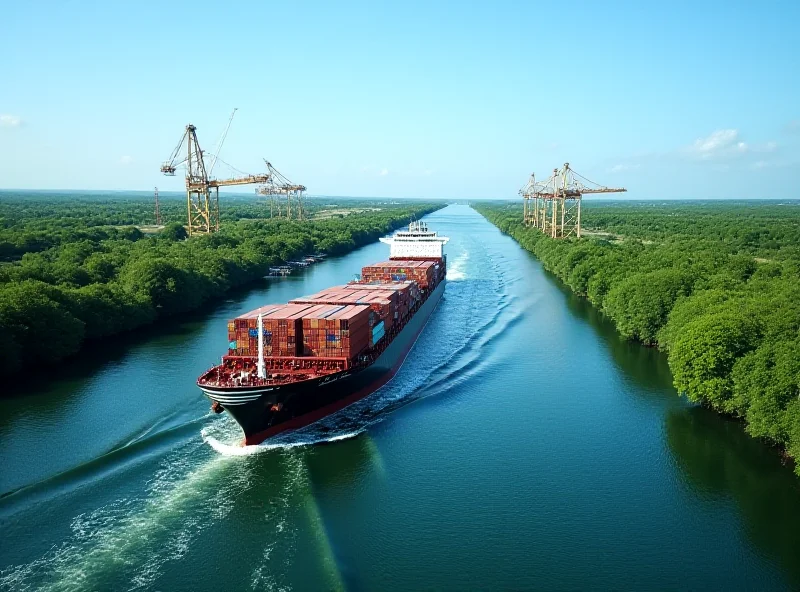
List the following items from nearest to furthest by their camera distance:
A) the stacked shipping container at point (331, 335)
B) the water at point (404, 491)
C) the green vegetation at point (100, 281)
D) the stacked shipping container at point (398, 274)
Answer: the water at point (404, 491) < the stacked shipping container at point (331, 335) < the green vegetation at point (100, 281) < the stacked shipping container at point (398, 274)

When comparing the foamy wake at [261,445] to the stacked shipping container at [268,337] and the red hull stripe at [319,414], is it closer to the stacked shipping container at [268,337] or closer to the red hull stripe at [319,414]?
the red hull stripe at [319,414]

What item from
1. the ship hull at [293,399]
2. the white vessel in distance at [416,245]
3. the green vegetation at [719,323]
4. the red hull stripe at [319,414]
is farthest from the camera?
the white vessel in distance at [416,245]

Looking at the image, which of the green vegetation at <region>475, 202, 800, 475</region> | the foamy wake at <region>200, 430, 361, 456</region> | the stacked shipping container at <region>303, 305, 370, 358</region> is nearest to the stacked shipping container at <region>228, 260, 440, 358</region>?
the stacked shipping container at <region>303, 305, 370, 358</region>

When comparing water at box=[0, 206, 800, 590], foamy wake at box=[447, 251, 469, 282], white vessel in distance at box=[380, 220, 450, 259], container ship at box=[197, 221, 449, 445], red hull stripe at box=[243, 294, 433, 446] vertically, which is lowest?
water at box=[0, 206, 800, 590]

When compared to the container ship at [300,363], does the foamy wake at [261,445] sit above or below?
below

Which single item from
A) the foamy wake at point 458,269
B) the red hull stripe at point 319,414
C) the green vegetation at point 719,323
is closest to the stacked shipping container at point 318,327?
the red hull stripe at point 319,414

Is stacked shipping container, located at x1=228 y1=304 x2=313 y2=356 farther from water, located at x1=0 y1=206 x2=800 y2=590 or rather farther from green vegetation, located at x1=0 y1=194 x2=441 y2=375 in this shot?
green vegetation, located at x1=0 y1=194 x2=441 y2=375

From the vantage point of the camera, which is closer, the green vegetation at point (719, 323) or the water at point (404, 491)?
the water at point (404, 491)

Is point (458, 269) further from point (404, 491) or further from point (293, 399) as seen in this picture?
point (404, 491)
